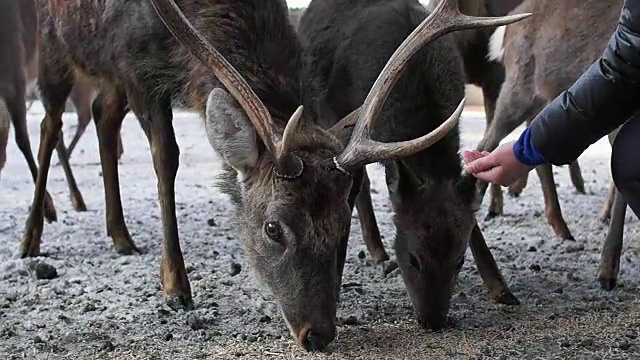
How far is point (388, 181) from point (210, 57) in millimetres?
932

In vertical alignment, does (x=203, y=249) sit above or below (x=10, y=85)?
below

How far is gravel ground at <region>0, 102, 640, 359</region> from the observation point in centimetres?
327

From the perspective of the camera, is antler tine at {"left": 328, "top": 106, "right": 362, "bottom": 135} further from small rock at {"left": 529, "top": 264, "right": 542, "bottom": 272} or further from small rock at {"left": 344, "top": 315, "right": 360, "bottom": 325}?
small rock at {"left": 529, "top": 264, "right": 542, "bottom": 272}

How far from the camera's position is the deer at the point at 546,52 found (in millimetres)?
4656

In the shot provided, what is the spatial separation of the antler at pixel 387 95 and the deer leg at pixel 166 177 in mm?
1065

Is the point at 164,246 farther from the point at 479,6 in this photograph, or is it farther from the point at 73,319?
the point at 479,6

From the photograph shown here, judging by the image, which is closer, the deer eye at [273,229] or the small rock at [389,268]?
the deer eye at [273,229]

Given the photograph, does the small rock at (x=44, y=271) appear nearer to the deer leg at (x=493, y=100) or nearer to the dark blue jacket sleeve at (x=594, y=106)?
the dark blue jacket sleeve at (x=594, y=106)

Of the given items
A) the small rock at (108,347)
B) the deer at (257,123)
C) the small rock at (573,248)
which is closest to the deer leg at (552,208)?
the small rock at (573,248)

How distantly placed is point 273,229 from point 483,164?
0.74m

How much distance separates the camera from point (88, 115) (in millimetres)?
8391

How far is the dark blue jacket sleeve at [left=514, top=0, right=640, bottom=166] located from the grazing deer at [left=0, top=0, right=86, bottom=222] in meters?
3.59

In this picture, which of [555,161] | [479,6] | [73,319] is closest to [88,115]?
[479,6]

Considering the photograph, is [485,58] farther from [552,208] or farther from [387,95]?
[387,95]
